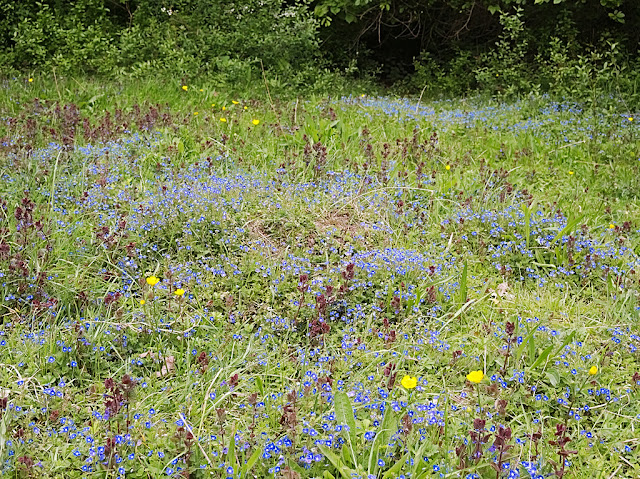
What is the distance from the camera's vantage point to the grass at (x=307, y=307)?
2.01 m

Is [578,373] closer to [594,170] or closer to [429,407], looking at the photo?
[429,407]

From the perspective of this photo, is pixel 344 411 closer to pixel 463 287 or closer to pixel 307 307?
pixel 307 307

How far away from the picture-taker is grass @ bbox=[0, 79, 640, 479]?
201 cm

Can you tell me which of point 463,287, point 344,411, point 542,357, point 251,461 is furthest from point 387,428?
point 463,287

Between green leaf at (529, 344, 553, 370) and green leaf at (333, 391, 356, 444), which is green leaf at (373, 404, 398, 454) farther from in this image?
green leaf at (529, 344, 553, 370)

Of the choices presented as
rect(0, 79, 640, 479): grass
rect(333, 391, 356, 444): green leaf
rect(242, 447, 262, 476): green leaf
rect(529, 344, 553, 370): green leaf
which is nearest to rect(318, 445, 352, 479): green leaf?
rect(0, 79, 640, 479): grass

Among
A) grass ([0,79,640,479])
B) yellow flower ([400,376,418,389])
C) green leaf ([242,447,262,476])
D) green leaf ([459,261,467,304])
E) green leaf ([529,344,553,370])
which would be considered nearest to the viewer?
A: green leaf ([242,447,262,476])

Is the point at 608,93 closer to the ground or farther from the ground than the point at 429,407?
farther from the ground

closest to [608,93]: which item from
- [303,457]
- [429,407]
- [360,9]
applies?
[360,9]

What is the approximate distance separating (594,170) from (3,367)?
14.2ft

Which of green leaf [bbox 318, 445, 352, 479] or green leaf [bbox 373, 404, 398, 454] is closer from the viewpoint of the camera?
green leaf [bbox 318, 445, 352, 479]

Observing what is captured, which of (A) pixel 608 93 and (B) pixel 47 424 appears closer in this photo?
(B) pixel 47 424

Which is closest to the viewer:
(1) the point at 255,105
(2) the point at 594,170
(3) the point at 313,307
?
(3) the point at 313,307

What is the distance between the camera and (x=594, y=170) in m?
4.77
